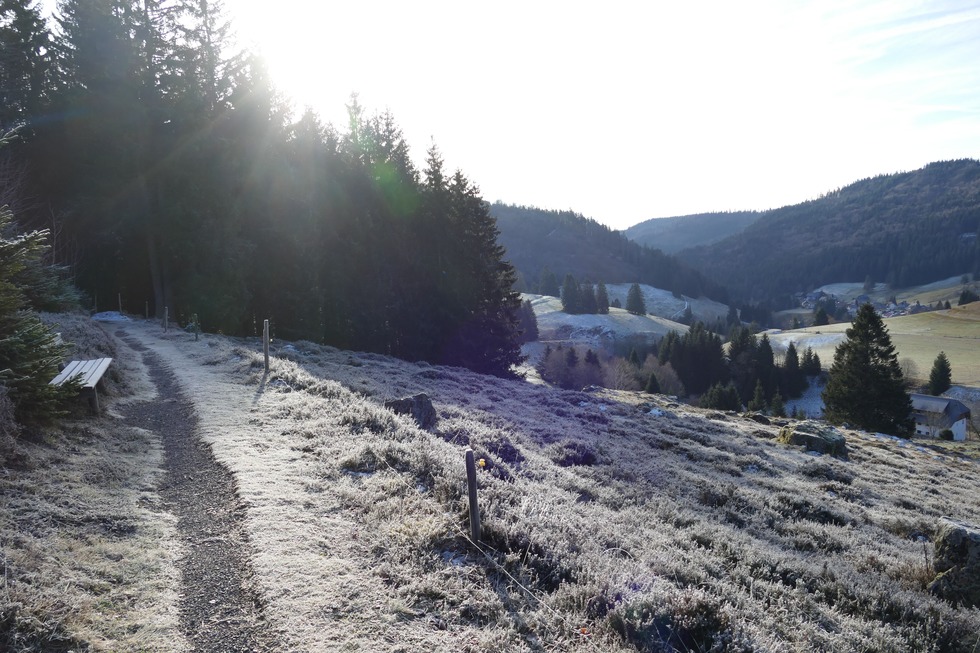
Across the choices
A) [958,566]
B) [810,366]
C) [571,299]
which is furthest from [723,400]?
[571,299]

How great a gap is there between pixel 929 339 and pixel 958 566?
14223 centimetres

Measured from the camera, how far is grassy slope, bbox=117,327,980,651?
16.1 ft

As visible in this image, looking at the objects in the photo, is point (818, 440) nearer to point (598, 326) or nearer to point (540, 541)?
point (540, 541)

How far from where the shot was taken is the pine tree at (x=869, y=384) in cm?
4366

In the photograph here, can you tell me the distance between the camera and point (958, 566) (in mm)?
7551

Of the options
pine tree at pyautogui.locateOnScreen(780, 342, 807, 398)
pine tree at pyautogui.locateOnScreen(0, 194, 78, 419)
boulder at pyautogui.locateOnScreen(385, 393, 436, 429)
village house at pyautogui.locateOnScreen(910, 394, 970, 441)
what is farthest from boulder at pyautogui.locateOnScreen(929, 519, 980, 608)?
pine tree at pyautogui.locateOnScreen(780, 342, 807, 398)

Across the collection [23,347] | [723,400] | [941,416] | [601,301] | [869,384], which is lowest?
[941,416]

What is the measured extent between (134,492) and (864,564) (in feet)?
39.4

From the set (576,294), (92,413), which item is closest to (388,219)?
(92,413)

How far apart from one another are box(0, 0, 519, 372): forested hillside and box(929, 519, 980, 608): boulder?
34.2 meters

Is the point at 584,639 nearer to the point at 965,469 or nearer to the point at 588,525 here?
the point at 588,525

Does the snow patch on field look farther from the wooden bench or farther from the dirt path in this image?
the dirt path

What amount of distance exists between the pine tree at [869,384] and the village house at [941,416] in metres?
29.7

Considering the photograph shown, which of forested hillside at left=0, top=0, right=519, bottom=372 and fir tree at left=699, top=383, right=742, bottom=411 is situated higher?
forested hillside at left=0, top=0, right=519, bottom=372
